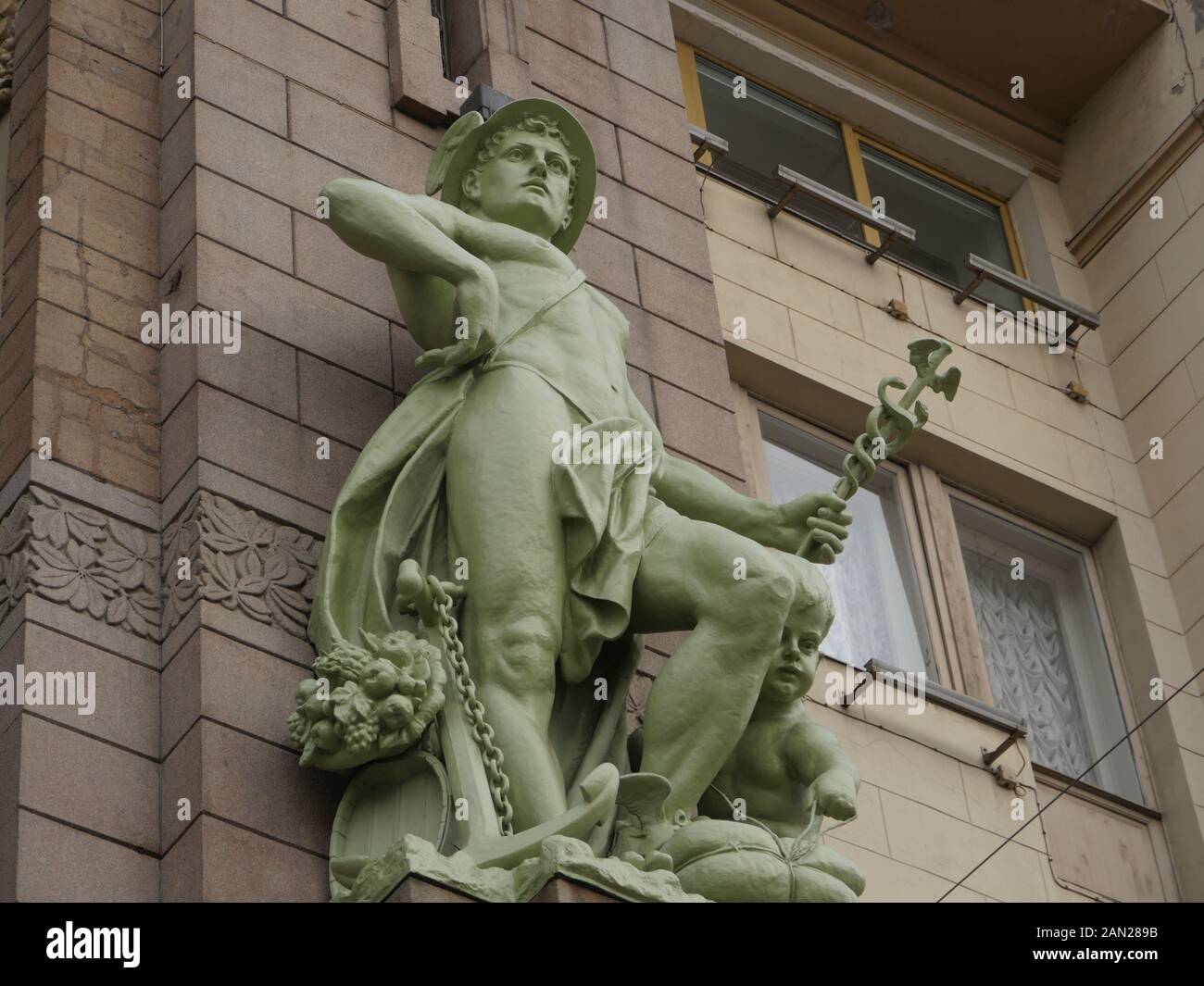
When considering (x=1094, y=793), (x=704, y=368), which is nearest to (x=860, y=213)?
(x=1094, y=793)

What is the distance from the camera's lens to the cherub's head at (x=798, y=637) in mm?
8297

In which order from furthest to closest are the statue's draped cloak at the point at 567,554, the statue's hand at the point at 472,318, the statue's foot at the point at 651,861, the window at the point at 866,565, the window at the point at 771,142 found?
Answer: the window at the point at 771,142 → the window at the point at 866,565 → the statue's hand at the point at 472,318 → the statue's draped cloak at the point at 567,554 → the statue's foot at the point at 651,861

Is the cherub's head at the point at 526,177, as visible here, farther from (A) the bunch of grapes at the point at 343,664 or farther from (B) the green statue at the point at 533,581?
(A) the bunch of grapes at the point at 343,664

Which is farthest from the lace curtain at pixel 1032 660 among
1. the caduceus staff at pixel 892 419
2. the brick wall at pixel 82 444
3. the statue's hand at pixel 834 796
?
the brick wall at pixel 82 444

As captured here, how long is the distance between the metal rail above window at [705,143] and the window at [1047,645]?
86.8 inches

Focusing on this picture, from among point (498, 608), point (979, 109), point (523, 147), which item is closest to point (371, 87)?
point (523, 147)

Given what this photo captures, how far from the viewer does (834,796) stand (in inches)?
316

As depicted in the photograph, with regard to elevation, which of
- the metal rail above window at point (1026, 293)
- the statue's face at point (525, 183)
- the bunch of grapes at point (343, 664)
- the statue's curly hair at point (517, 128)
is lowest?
the bunch of grapes at point (343, 664)

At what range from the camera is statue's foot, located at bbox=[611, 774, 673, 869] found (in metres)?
7.71

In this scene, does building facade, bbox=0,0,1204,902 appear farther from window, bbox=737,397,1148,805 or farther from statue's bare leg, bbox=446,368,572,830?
statue's bare leg, bbox=446,368,572,830

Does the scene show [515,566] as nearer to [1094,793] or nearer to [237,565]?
[237,565]

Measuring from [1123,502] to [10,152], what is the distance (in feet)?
22.0

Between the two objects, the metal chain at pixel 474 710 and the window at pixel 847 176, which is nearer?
the metal chain at pixel 474 710
